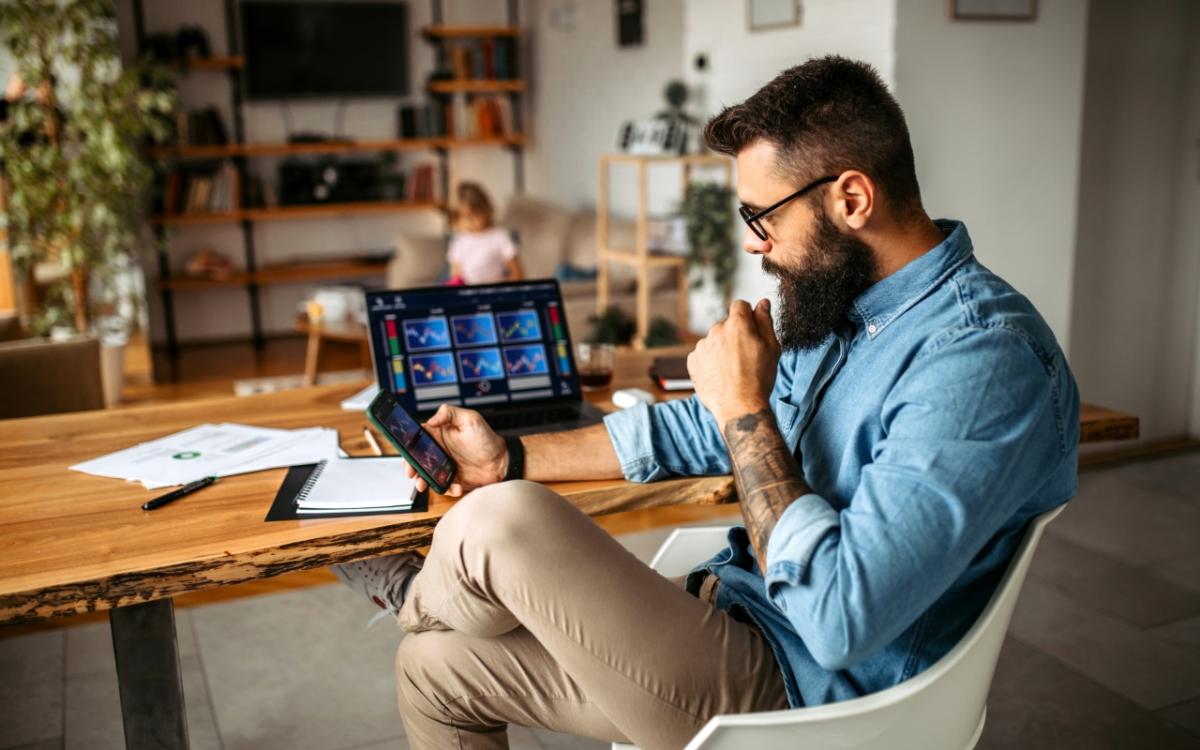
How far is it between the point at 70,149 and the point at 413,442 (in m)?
4.62

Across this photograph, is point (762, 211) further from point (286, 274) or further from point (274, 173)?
point (274, 173)

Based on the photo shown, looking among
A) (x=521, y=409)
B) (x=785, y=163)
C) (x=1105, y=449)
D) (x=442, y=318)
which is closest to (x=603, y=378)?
(x=521, y=409)

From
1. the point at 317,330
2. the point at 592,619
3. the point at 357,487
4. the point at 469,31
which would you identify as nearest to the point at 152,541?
the point at 357,487

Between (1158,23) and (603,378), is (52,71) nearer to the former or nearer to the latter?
(603,378)

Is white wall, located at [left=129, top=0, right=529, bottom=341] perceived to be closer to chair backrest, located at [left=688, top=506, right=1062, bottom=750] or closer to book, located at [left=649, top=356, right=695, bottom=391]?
book, located at [left=649, top=356, right=695, bottom=391]

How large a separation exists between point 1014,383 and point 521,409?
3.23 ft

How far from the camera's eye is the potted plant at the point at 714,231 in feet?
14.9

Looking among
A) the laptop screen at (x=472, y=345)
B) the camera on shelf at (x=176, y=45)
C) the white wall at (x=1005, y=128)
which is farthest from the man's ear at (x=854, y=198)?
the camera on shelf at (x=176, y=45)

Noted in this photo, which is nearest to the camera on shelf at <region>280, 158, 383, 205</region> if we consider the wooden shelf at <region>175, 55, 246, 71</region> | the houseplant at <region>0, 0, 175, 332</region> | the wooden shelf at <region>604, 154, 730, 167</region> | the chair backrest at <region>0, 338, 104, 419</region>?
the wooden shelf at <region>175, 55, 246, 71</region>

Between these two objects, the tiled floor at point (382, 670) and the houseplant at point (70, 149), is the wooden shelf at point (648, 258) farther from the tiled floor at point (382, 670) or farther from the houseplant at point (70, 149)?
the houseplant at point (70, 149)

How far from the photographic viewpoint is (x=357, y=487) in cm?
148

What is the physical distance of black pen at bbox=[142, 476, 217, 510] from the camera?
1.42 meters

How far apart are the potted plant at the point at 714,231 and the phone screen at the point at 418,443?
3135 mm

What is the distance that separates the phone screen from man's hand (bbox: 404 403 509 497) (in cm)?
4
